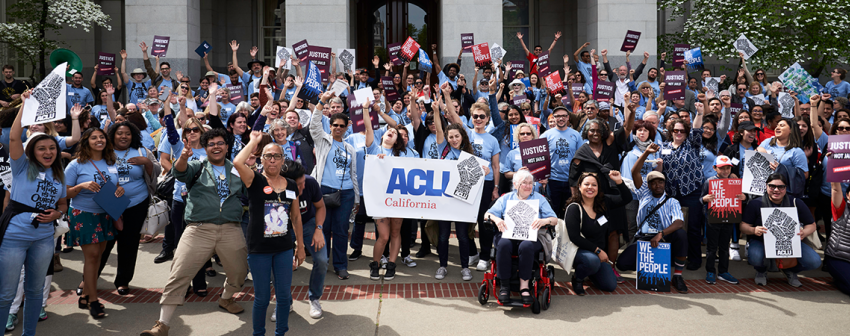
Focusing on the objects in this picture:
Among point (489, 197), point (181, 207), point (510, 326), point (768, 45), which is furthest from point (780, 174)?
point (768, 45)

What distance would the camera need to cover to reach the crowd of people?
5086 millimetres

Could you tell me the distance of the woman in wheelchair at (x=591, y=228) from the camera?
6660mm

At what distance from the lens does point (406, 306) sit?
6309 mm

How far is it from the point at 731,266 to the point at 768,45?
12.4m

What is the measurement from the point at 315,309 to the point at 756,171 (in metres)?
5.79

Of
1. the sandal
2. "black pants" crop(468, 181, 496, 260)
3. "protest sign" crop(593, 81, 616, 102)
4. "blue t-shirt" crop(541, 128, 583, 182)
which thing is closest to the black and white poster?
"blue t-shirt" crop(541, 128, 583, 182)

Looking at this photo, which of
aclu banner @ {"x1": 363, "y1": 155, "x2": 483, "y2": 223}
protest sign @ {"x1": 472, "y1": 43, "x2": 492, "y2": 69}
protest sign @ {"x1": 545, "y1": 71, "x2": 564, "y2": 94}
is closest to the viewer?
aclu banner @ {"x1": 363, "y1": 155, "x2": 483, "y2": 223}

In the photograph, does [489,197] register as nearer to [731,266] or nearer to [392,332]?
[392,332]

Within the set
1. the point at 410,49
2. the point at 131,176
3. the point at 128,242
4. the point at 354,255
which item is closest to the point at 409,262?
the point at 354,255

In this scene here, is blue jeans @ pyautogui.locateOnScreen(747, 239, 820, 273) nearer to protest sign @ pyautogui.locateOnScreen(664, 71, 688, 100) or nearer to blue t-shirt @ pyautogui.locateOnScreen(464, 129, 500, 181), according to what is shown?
blue t-shirt @ pyautogui.locateOnScreen(464, 129, 500, 181)

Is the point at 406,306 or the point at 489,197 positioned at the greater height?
the point at 489,197

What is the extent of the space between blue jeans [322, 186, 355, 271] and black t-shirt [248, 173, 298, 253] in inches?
80.6

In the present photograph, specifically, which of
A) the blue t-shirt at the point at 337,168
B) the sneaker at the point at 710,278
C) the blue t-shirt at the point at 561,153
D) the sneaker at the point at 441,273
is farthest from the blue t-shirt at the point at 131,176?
the sneaker at the point at 710,278

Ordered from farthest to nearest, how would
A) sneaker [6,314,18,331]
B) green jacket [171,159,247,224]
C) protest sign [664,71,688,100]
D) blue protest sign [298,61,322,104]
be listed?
protest sign [664,71,688,100] < blue protest sign [298,61,322,104] < sneaker [6,314,18,331] < green jacket [171,159,247,224]
